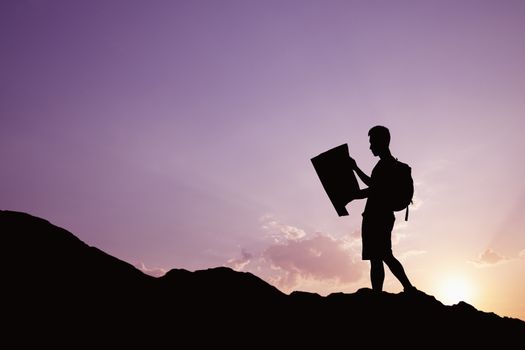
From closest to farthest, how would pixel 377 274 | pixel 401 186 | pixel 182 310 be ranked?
pixel 182 310 → pixel 401 186 → pixel 377 274

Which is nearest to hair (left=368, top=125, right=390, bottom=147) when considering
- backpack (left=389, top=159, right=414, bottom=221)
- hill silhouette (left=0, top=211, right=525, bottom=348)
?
backpack (left=389, top=159, right=414, bottom=221)

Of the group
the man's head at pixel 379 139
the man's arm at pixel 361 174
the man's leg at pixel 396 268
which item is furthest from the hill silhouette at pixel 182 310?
the man's head at pixel 379 139

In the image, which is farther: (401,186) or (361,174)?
(361,174)

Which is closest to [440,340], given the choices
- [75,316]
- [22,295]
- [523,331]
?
[523,331]

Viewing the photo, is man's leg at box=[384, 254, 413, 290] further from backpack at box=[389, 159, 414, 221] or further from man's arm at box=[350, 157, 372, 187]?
man's arm at box=[350, 157, 372, 187]

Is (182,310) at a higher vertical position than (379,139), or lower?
lower

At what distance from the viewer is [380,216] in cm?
595

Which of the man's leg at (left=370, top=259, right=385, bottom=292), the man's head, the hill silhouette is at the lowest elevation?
the hill silhouette

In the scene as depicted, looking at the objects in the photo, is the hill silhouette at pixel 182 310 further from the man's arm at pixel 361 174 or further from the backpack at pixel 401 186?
the man's arm at pixel 361 174

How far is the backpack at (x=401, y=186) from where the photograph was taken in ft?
18.9

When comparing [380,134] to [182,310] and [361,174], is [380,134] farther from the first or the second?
[182,310]

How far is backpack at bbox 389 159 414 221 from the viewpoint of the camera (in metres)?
5.77

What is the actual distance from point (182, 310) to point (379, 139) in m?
3.56

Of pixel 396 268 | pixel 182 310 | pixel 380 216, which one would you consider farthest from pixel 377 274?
pixel 182 310
